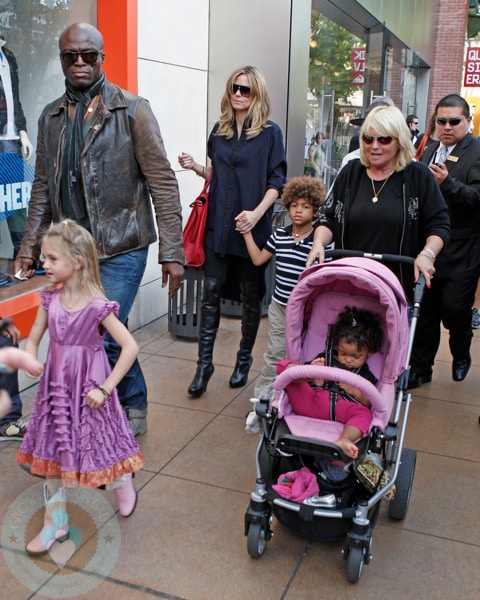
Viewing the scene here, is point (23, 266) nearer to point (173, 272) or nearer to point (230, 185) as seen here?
point (173, 272)

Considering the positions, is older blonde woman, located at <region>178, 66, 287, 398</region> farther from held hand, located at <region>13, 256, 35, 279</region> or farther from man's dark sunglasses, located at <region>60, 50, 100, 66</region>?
held hand, located at <region>13, 256, 35, 279</region>

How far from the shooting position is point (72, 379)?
3.21 metres

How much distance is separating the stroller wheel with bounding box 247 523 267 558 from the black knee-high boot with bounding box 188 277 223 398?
2.01 metres

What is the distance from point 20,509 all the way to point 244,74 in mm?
3129

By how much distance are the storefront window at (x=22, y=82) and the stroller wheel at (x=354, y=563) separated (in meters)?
3.88

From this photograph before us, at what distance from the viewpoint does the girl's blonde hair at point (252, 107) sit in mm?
4785

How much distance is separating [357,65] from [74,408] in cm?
1039

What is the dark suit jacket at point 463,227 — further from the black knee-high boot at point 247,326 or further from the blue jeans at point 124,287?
the blue jeans at point 124,287

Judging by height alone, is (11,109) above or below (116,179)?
above

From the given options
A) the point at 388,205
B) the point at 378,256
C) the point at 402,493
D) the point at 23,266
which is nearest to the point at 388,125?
the point at 388,205

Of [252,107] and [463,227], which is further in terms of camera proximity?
[463,227]

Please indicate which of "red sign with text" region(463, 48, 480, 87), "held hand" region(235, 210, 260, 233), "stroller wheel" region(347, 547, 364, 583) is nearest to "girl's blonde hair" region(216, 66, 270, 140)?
"held hand" region(235, 210, 260, 233)

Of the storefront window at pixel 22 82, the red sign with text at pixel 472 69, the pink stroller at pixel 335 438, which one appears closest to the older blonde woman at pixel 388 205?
the pink stroller at pixel 335 438

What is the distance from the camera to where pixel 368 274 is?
3.31 meters
